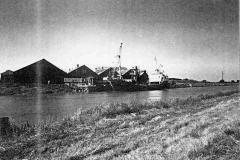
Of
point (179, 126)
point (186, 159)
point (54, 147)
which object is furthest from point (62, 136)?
point (186, 159)

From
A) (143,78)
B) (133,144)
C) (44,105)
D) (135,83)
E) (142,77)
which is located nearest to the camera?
(133,144)

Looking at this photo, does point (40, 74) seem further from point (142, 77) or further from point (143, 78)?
point (143, 78)

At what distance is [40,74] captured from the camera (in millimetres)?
39781

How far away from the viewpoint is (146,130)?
680 centimetres

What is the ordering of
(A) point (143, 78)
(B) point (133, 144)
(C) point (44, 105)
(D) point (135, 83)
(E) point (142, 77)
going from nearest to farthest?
(B) point (133, 144) → (C) point (44, 105) → (D) point (135, 83) → (E) point (142, 77) → (A) point (143, 78)

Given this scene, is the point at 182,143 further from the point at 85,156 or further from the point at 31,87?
the point at 31,87

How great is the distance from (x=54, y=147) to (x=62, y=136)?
128cm

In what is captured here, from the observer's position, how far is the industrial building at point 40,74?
3756cm

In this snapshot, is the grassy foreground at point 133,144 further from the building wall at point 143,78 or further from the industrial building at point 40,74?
the building wall at point 143,78


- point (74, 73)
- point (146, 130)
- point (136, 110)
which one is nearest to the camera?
point (146, 130)

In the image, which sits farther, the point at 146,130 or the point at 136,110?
the point at 136,110

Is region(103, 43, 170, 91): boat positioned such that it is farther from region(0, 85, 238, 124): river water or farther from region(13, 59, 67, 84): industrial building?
region(0, 85, 238, 124): river water

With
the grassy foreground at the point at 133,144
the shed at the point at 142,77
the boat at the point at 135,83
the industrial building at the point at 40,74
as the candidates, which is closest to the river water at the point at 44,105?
the grassy foreground at the point at 133,144

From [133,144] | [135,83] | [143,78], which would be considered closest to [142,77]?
[143,78]
